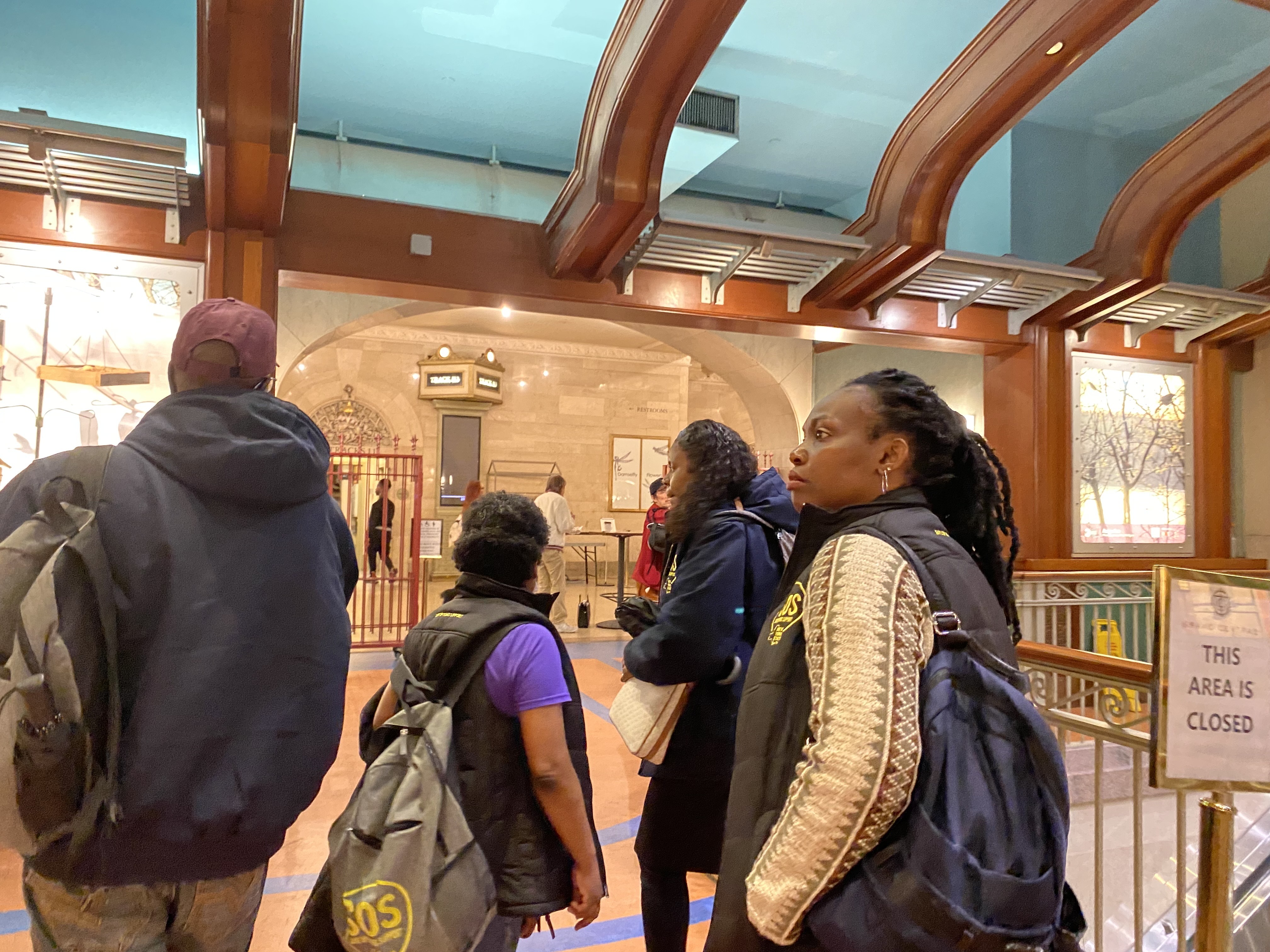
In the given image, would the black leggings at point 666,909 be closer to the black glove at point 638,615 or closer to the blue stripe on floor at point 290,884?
the black glove at point 638,615

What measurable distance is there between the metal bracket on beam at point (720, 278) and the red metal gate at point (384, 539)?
2.41 m

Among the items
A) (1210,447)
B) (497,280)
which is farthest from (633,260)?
(1210,447)

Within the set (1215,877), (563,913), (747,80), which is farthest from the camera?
(747,80)

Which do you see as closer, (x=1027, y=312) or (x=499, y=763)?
(x=499, y=763)

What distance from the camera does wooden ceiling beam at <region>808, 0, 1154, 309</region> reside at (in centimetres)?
355

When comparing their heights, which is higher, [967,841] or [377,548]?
[967,841]

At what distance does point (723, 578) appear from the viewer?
1845mm

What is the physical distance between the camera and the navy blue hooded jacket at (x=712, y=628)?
6.01 feet

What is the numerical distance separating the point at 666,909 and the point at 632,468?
1120 cm

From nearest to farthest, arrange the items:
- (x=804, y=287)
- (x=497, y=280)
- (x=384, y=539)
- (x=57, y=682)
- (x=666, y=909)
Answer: (x=57, y=682), (x=666, y=909), (x=497, y=280), (x=804, y=287), (x=384, y=539)

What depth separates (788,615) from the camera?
1161 millimetres

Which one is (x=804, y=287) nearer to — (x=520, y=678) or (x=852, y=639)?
(x=520, y=678)

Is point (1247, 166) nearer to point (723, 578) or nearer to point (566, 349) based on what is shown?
point (723, 578)

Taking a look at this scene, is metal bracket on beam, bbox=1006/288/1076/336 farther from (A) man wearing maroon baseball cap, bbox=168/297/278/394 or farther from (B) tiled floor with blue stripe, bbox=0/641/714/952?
(A) man wearing maroon baseball cap, bbox=168/297/278/394
